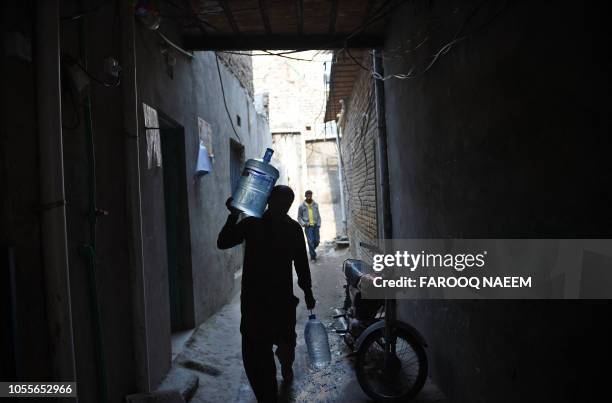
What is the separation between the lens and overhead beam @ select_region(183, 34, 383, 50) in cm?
482

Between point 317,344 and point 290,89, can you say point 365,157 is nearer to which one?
point 317,344

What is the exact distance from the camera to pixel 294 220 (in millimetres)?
3432

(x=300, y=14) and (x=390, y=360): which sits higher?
(x=300, y=14)

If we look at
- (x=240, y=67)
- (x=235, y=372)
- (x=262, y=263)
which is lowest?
(x=235, y=372)

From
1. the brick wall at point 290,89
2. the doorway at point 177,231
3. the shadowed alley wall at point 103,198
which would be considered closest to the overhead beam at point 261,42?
the shadowed alley wall at point 103,198

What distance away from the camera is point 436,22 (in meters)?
3.19

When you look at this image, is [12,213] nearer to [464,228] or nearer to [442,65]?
[464,228]

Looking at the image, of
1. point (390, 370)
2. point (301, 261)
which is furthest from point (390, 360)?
Answer: point (301, 261)

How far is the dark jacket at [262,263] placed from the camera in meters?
3.18

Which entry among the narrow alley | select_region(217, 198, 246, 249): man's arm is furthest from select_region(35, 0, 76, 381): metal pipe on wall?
select_region(217, 198, 246, 249): man's arm

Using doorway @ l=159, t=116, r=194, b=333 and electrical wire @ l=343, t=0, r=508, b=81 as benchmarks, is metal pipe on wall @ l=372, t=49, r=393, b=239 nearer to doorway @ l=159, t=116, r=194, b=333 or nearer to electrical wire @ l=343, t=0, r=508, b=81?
electrical wire @ l=343, t=0, r=508, b=81

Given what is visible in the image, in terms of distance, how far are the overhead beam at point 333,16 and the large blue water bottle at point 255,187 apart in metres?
1.97

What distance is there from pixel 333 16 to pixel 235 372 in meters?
3.89

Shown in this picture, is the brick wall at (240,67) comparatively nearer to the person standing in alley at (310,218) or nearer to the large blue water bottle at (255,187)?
the person standing in alley at (310,218)
